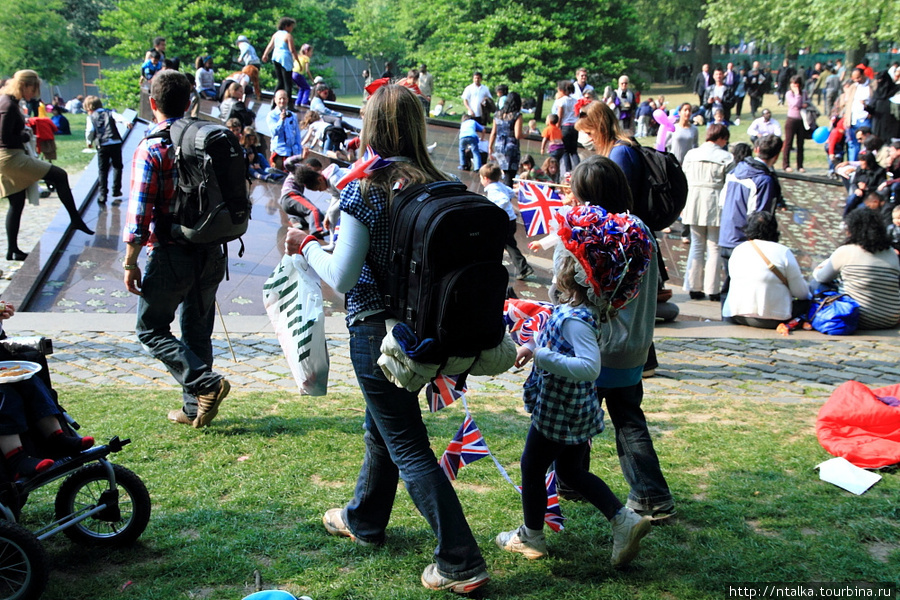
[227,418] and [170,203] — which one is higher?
[170,203]

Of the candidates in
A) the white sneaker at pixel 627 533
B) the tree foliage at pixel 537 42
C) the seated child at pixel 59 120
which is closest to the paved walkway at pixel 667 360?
the white sneaker at pixel 627 533

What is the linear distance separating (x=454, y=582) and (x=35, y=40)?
5212cm

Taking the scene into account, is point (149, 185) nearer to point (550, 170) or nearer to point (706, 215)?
point (706, 215)

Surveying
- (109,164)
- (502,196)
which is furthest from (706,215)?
(109,164)

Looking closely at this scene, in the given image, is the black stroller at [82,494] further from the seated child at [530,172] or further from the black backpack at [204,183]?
the seated child at [530,172]

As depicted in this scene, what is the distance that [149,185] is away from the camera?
473 centimetres

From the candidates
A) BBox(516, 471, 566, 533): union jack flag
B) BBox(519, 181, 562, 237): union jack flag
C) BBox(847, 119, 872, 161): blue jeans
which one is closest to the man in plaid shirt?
BBox(519, 181, 562, 237): union jack flag

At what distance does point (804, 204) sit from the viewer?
16234mm

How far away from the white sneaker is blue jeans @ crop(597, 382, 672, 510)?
1.61 ft

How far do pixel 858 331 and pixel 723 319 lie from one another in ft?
4.27

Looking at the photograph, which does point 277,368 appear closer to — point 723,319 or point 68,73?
point 723,319

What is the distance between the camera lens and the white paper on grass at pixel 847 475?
14.6 feet

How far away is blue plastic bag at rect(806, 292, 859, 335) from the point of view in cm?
816

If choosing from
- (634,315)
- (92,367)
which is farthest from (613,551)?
(92,367)
